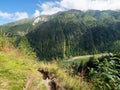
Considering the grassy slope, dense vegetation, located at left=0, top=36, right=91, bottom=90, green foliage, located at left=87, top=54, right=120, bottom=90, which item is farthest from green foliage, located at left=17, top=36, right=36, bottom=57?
green foliage, located at left=87, top=54, right=120, bottom=90

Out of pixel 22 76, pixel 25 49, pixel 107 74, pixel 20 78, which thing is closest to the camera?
pixel 107 74

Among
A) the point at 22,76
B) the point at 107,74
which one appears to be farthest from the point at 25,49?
the point at 107,74

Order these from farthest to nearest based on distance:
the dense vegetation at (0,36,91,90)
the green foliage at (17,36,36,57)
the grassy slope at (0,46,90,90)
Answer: the green foliage at (17,36,36,57)
the grassy slope at (0,46,90,90)
the dense vegetation at (0,36,91,90)

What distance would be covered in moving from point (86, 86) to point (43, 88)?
1.88 metres

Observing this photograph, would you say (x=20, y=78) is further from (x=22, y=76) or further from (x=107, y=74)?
(x=107, y=74)

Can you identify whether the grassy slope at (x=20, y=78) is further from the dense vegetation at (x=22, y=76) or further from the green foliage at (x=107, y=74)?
the green foliage at (x=107, y=74)

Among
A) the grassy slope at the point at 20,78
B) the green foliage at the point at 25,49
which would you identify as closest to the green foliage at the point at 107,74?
the grassy slope at the point at 20,78

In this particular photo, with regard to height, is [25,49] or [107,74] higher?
[107,74]

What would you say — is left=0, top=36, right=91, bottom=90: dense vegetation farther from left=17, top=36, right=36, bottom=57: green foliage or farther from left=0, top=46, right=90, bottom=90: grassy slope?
left=17, top=36, right=36, bottom=57: green foliage

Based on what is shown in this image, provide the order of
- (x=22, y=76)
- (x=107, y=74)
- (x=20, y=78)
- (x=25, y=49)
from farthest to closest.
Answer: (x=25, y=49), (x=22, y=76), (x=20, y=78), (x=107, y=74)

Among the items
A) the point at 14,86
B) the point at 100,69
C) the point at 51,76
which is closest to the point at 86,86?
the point at 100,69

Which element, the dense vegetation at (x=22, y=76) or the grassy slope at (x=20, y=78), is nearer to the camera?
the dense vegetation at (x=22, y=76)

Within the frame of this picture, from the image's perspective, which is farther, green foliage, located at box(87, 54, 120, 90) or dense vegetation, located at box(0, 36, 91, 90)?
green foliage, located at box(87, 54, 120, 90)

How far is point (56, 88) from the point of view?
318 inches
